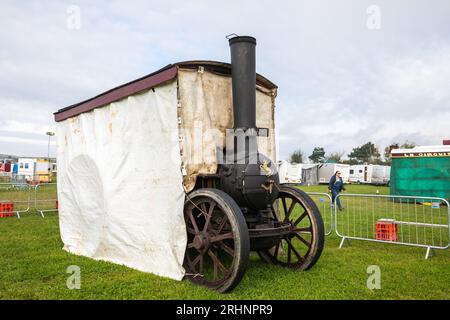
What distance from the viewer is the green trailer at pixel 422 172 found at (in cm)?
1608

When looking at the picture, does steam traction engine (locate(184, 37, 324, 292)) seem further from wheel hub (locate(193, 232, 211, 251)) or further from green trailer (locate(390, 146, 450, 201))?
green trailer (locate(390, 146, 450, 201))

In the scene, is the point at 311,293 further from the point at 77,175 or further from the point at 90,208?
the point at 77,175

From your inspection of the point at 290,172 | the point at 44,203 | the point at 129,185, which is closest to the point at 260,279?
the point at 129,185

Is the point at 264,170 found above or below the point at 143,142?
below

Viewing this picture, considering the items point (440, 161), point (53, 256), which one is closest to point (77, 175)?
point (53, 256)

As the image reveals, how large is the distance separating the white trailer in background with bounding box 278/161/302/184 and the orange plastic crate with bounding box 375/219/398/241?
89.1ft

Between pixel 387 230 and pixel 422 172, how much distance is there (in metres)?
10.7

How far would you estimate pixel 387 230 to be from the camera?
7.51 meters

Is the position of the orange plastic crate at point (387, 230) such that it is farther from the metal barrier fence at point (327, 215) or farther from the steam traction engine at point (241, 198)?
Result: the steam traction engine at point (241, 198)

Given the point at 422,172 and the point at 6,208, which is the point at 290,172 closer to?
the point at 422,172

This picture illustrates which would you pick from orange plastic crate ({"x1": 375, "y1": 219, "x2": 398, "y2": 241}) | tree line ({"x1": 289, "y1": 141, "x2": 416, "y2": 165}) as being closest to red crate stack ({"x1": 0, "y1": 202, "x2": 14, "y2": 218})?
orange plastic crate ({"x1": 375, "y1": 219, "x2": 398, "y2": 241})
